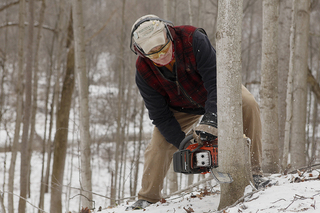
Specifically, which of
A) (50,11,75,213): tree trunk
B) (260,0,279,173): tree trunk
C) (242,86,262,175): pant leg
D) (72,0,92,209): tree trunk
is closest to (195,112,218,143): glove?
(242,86,262,175): pant leg

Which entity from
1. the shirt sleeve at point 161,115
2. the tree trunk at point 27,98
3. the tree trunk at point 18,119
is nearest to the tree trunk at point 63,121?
the tree trunk at point 27,98

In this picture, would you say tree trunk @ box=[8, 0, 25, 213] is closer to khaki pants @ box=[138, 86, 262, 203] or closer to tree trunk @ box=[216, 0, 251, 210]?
khaki pants @ box=[138, 86, 262, 203]

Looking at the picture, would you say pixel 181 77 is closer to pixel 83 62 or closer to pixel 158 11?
pixel 83 62

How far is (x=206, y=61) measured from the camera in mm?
2127

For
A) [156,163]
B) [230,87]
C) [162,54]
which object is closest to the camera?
[230,87]

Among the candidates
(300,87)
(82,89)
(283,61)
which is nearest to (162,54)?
(82,89)

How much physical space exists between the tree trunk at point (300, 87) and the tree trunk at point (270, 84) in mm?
1420

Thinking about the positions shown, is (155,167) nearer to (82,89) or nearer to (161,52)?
(161,52)

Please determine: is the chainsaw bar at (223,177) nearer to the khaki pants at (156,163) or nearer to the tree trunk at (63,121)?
the khaki pants at (156,163)

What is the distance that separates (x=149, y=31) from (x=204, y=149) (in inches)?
38.0

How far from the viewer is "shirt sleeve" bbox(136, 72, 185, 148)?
250cm

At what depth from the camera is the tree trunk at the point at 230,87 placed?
1.55 m

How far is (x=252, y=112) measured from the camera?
216cm

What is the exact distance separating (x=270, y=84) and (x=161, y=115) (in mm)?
1297
